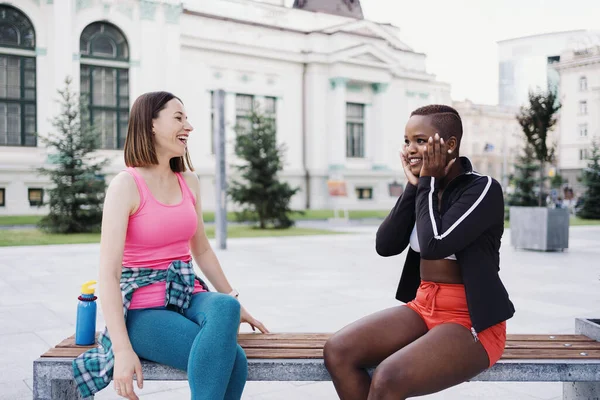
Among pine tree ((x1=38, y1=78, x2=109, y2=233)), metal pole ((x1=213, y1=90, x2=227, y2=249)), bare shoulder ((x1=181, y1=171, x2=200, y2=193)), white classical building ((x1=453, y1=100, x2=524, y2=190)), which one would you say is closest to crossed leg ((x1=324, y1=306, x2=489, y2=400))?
bare shoulder ((x1=181, y1=171, x2=200, y2=193))

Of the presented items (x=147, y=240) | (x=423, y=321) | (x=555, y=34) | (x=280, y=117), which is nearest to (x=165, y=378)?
(x=147, y=240)

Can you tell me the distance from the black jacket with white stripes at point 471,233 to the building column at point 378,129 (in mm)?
35583

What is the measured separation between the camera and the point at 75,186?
1802cm

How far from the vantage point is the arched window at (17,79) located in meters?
27.4

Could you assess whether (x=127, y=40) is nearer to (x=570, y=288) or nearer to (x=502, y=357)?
(x=570, y=288)

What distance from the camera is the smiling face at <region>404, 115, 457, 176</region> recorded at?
9.06 ft

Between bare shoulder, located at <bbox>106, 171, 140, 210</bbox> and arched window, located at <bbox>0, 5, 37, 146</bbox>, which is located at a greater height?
arched window, located at <bbox>0, 5, 37, 146</bbox>

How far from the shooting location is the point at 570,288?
25.9 ft

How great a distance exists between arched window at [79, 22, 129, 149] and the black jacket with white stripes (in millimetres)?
28095

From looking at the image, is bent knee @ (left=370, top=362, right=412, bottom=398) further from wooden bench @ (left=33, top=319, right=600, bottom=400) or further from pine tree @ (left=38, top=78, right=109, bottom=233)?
pine tree @ (left=38, top=78, right=109, bottom=233)

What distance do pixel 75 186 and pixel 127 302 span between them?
16418 mm

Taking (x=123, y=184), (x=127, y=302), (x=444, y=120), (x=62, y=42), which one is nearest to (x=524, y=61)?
(x=62, y=42)

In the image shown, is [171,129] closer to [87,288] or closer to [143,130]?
[143,130]

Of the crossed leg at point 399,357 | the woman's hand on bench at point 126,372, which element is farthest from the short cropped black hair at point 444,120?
the woman's hand on bench at point 126,372
